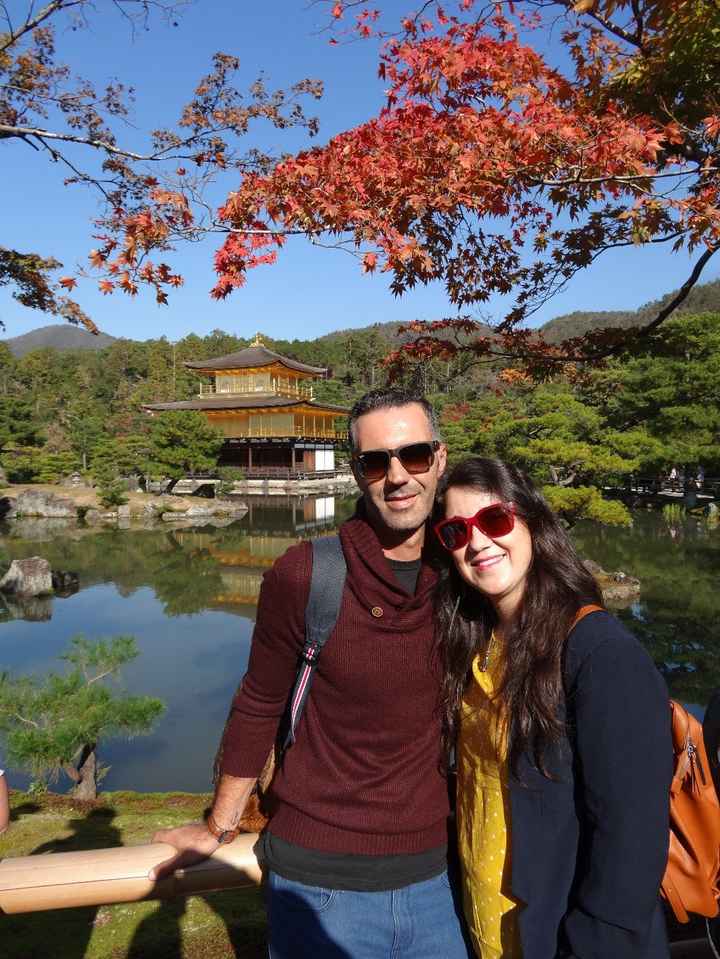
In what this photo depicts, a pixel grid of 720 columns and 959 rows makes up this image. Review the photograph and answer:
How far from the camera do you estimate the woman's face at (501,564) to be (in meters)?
1.08

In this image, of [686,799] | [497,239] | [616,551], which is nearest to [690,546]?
[616,551]

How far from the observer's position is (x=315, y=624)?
1146mm

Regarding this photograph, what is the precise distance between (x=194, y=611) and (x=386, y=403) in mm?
9451

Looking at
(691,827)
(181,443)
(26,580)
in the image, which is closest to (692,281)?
(691,827)

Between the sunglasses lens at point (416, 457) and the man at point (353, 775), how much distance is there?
0.05 metres

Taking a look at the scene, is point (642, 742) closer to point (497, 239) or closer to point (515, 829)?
point (515, 829)

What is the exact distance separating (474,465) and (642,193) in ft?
6.19

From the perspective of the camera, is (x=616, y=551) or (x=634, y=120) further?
(x=616, y=551)

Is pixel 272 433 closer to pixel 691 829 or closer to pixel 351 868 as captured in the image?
pixel 351 868

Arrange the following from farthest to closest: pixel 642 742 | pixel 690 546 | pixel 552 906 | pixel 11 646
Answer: pixel 690 546, pixel 11 646, pixel 552 906, pixel 642 742

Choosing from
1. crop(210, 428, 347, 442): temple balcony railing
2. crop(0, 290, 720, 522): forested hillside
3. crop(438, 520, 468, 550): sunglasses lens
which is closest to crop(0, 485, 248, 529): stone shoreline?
crop(0, 290, 720, 522): forested hillside

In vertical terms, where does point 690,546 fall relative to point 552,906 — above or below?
below

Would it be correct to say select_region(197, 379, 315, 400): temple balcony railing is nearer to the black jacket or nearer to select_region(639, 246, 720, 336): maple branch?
select_region(639, 246, 720, 336): maple branch

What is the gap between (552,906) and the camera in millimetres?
959
